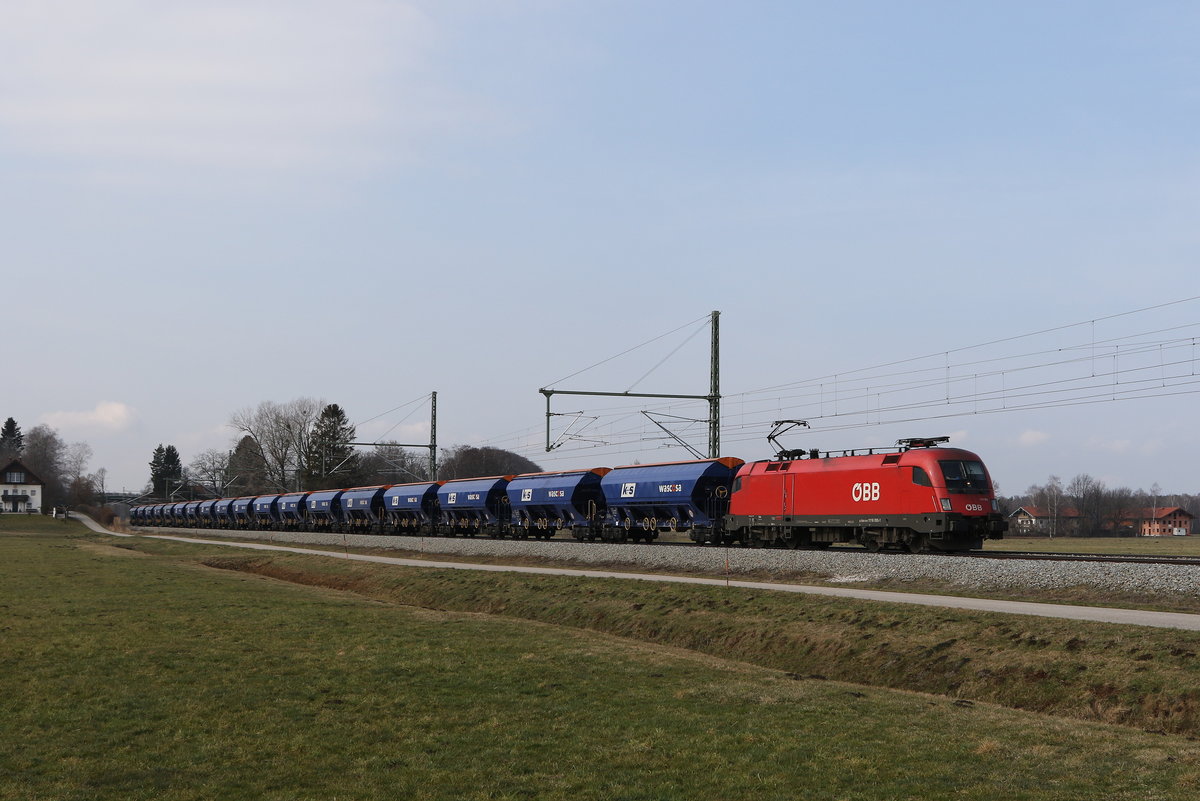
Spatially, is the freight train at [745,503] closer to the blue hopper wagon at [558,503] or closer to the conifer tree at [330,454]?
the blue hopper wagon at [558,503]

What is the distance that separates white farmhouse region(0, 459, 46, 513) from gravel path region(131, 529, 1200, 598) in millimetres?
160213

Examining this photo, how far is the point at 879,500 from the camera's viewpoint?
3541cm

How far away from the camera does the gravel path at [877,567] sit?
2491 cm

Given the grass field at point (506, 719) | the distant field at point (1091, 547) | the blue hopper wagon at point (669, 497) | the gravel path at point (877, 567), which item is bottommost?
the distant field at point (1091, 547)

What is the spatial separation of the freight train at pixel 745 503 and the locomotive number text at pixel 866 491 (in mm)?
36

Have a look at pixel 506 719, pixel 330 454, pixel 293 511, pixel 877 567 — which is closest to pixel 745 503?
pixel 877 567

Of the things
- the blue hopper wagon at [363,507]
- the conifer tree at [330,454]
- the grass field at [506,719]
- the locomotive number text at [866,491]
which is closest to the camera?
the grass field at [506,719]

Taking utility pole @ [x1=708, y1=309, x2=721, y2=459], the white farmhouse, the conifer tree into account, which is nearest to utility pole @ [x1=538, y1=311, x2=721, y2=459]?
utility pole @ [x1=708, y1=309, x2=721, y2=459]

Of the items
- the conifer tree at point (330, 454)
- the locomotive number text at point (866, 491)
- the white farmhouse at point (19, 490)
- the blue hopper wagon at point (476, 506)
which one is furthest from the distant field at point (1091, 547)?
the white farmhouse at point (19, 490)

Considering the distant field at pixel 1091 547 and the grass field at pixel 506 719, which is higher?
the grass field at pixel 506 719

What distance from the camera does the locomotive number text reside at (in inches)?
1400

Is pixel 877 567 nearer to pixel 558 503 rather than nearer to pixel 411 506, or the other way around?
pixel 558 503

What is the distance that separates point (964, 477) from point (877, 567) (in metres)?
5.79

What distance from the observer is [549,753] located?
12070 mm
